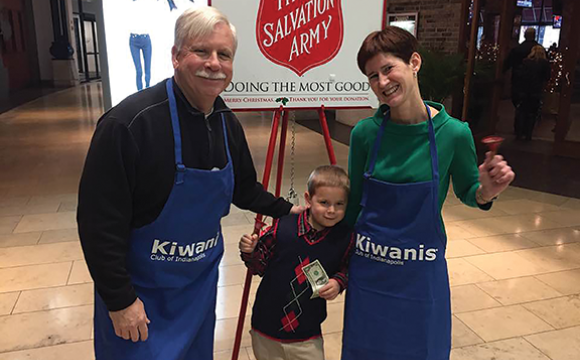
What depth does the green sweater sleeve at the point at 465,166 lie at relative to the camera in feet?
5.18

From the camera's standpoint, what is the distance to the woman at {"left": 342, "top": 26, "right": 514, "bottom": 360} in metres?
1.54

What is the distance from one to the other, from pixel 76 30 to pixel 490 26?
1916 centimetres

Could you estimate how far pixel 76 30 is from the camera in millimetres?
21656

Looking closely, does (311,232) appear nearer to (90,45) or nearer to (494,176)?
(494,176)

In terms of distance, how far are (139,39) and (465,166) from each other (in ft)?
6.19

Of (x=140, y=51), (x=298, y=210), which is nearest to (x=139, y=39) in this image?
(x=140, y=51)

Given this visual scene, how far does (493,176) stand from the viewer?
1.48 meters

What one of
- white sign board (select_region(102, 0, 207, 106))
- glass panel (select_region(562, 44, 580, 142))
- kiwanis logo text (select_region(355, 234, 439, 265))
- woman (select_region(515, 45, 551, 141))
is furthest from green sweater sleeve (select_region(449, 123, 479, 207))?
woman (select_region(515, 45, 551, 141))

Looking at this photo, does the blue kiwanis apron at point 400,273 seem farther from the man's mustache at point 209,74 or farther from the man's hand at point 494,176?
the man's mustache at point 209,74

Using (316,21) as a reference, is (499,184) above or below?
below

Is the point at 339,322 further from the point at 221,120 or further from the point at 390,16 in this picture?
the point at 390,16

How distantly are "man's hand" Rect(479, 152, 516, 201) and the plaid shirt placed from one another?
0.50 metres

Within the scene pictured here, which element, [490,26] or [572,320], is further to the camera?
[490,26]

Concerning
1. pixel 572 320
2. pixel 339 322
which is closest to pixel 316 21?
pixel 339 322
